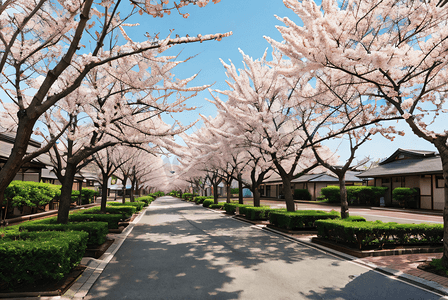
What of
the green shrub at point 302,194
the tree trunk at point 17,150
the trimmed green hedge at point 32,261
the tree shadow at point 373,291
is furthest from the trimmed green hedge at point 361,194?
the tree trunk at point 17,150

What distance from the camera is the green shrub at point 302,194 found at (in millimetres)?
43344

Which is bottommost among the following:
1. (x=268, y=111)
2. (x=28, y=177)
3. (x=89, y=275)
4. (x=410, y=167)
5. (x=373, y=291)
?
(x=89, y=275)

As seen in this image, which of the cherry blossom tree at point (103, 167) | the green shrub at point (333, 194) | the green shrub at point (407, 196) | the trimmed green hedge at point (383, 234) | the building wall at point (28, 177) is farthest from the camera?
the green shrub at point (333, 194)

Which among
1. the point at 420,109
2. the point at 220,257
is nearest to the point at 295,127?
the point at 420,109

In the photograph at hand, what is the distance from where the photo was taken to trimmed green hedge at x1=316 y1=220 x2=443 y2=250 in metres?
8.54

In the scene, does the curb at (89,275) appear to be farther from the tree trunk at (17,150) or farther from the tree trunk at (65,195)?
the tree trunk at (17,150)

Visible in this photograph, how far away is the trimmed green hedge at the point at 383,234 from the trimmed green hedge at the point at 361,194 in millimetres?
25866

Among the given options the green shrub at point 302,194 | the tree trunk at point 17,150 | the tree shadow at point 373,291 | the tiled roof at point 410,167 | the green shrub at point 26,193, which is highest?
the tiled roof at point 410,167

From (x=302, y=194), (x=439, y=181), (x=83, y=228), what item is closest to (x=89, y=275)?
(x=83, y=228)

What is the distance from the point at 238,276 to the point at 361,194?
3247cm

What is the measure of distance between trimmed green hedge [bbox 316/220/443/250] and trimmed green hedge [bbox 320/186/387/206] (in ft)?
84.9

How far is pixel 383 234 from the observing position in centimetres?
869

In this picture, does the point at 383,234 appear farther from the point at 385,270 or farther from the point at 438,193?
the point at 438,193

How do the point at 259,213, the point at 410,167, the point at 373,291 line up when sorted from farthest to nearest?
the point at 410,167, the point at 259,213, the point at 373,291
